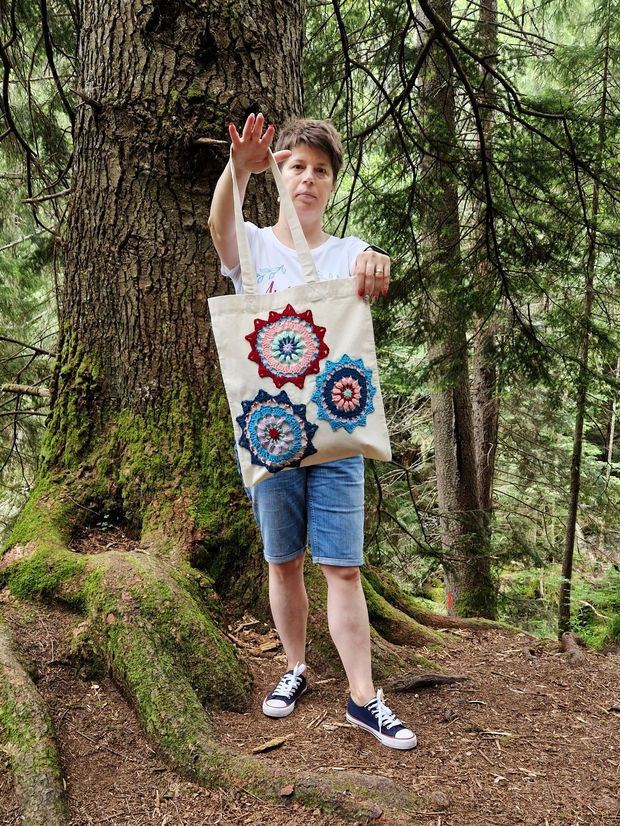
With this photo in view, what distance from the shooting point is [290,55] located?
10.3 ft

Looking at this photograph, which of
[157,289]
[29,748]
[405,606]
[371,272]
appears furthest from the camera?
[405,606]

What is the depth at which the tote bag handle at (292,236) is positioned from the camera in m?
2.10

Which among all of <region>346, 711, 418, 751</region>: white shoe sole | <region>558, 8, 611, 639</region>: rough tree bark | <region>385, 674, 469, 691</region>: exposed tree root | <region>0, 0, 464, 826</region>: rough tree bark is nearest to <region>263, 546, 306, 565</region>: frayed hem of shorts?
<region>0, 0, 464, 826</region>: rough tree bark

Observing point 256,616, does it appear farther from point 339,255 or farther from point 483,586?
point 483,586

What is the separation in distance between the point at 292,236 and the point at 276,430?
650mm

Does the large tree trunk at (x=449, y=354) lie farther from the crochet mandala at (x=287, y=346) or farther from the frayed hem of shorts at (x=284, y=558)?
the frayed hem of shorts at (x=284, y=558)

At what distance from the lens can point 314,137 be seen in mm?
2227

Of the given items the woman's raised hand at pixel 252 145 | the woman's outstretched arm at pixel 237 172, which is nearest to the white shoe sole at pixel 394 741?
the woman's outstretched arm at pixel 237 172

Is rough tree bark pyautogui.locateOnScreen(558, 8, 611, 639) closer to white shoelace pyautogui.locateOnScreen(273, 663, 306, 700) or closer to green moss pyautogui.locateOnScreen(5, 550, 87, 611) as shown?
white shoelace pyautogui.locateOnScreen(273, 663, 306, 700)

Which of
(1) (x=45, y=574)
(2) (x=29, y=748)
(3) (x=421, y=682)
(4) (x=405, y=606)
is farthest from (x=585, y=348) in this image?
(2) (x=29, y=748)

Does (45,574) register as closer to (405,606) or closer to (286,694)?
(286,694)

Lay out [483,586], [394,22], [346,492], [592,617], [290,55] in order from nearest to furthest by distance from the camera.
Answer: [346,492] → [290,55] → [394,22] → [483,586] → [592,617]

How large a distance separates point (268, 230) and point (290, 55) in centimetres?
136

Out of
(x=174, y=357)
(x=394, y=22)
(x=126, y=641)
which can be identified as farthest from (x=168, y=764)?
(x=394, y=22)
